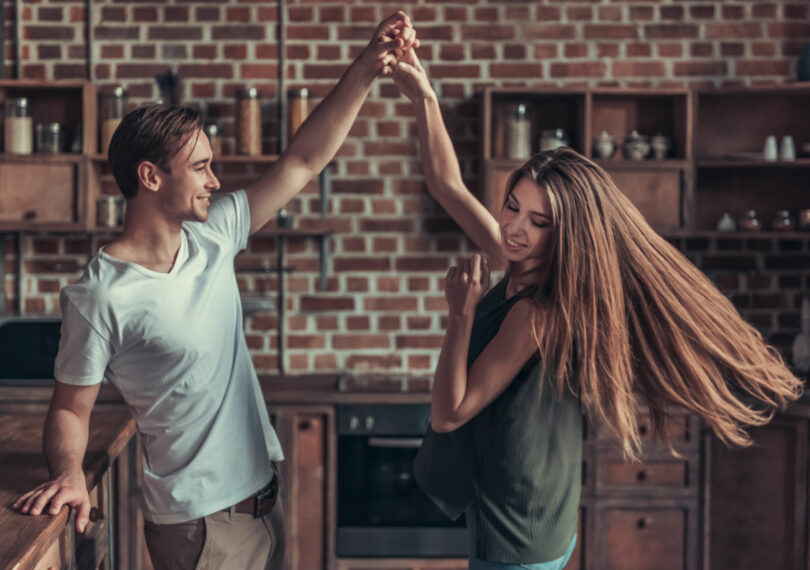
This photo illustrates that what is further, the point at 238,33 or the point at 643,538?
the point at 238,33

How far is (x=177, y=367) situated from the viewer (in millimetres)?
1557

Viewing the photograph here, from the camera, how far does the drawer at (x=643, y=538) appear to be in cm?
310

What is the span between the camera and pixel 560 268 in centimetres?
146

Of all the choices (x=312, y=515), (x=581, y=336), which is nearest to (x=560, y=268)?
(x=581, y=336)

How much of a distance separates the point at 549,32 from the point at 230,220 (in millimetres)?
2216

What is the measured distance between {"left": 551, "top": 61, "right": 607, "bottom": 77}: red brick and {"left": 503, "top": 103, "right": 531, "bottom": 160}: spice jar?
0.34 metres

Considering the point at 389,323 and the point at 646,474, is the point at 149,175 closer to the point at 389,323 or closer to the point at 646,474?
the point at 389,323

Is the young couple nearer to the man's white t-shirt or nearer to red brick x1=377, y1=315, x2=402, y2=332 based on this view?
the man's white t-shirt

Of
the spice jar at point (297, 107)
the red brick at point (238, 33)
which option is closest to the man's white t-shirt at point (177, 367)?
the spice jar at point (297, 107)

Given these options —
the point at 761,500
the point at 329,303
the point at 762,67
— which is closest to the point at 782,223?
the point at 762,67

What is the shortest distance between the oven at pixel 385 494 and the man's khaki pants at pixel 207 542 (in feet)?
4.55

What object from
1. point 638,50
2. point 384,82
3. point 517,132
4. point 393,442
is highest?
point 638,50

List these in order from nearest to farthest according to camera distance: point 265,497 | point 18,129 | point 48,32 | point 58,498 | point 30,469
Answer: point 58,498
point 30,469
point 265,497
point 18,129
point 48,32

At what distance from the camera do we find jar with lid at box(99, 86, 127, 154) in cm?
331
